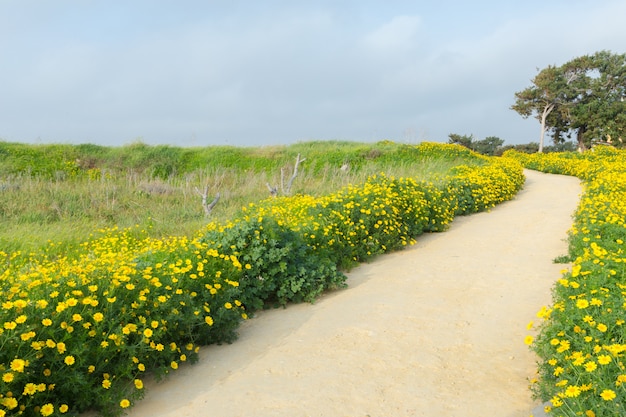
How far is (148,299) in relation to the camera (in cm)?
355

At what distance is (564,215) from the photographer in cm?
942

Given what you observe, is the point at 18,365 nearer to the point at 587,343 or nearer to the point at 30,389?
the point at 30,389

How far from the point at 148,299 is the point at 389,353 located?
1.95 metres

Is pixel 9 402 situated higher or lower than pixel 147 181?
lower

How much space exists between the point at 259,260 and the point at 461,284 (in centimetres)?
243

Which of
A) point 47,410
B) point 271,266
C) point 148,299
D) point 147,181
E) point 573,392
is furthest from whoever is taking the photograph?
point 147,181

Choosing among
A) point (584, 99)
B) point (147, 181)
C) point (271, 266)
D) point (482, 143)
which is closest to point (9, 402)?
point (271, 266)

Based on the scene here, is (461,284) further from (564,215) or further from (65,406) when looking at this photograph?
(564,215)

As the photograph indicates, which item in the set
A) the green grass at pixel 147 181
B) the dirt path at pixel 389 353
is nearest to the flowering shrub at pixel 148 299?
the dirt path at pixel 389 353

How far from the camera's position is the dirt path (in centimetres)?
308

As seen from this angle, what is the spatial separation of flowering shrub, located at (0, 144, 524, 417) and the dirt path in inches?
8.7

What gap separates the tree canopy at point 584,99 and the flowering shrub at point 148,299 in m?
30.1

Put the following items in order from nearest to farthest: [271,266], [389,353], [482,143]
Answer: [389,353] < [271,266] < [482,143]

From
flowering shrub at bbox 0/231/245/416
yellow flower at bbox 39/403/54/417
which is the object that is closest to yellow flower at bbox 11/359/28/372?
flowering shrub at bbox 0/231/245/416
